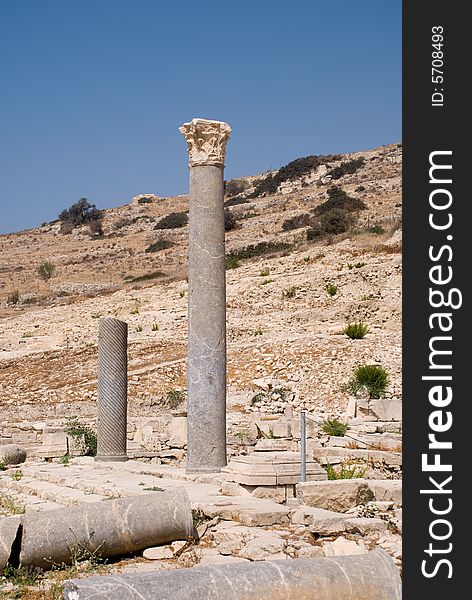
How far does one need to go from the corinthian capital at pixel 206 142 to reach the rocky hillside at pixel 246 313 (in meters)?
8.32

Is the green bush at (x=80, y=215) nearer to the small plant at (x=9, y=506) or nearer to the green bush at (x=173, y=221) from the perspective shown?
the green bush at (x=173, y=221)

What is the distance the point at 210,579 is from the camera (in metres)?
5.79

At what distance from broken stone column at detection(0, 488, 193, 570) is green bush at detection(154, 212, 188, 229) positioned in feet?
189

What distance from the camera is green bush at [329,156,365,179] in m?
70.5

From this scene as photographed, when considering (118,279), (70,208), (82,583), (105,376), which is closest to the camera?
(82,583)

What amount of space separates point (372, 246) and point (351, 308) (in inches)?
275

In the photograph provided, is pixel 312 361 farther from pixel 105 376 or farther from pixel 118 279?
pixel 118 279

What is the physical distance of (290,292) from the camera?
32.5m

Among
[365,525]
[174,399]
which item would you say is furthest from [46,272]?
[365,525]

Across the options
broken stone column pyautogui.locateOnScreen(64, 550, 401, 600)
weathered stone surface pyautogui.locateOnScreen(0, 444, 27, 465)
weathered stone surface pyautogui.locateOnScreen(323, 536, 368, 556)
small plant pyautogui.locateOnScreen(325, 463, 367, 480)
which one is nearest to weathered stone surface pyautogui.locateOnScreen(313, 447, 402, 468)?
small plant pyautogui.locateOnScreen(325, 463, 367, 480)

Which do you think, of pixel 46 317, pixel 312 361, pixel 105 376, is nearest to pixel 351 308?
pixel 312 361

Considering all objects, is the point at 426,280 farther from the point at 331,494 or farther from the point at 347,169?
the point at 347,169

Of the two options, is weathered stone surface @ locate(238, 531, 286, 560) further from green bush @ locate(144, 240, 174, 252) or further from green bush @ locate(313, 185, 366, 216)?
green bush @ locate(144, 240, 174, 252)

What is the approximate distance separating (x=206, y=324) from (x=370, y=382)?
10.4m
